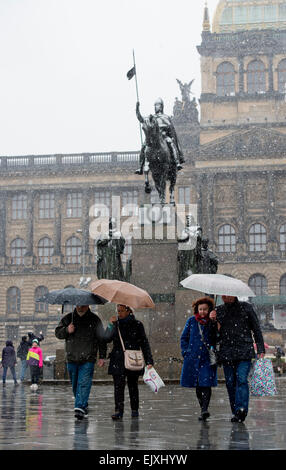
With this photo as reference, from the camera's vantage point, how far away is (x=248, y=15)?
73.1m

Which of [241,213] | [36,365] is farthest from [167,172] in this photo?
[241,213]

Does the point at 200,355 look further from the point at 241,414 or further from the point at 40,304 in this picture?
the point at 40,304

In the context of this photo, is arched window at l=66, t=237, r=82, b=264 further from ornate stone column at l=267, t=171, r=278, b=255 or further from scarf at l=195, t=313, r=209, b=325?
scarf at l=195, t=313, r=209, b=325

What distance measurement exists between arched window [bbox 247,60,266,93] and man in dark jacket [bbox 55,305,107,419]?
6264 cm

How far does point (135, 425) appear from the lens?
8945mm

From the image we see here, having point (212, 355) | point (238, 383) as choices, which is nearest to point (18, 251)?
point (212, 355)

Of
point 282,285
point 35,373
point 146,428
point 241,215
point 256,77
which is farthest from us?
point 256,77

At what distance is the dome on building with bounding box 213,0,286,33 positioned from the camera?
7275cm

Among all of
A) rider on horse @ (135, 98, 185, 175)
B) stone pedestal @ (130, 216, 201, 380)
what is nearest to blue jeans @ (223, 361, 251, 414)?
stone pedestal @ (130, 216, 201, 380)

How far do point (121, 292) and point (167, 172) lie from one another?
435 inches

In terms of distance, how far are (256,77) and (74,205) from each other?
1865cm

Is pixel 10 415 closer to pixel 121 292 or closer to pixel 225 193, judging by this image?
pixel 121 292

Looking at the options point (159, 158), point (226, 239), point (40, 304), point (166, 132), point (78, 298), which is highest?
point (166, 132)

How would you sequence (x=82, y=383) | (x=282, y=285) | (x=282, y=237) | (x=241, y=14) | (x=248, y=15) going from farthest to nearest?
(x=241, y=14) < (x=248, y=15) < (x=282, y=237) < (x=282, y=285) < (x=82, y=383)
